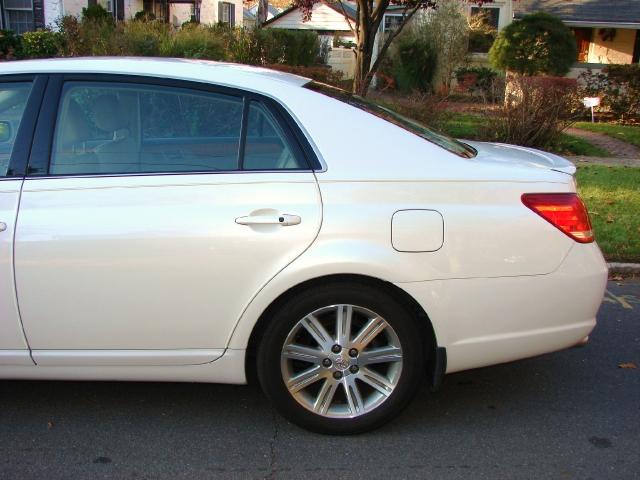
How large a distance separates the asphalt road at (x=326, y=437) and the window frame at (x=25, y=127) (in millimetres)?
1299

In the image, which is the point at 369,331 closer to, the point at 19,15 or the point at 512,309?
the point at 512,309

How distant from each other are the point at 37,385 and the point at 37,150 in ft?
4.75

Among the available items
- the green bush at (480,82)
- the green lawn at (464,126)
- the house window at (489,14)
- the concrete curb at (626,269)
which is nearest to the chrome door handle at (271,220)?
the concrete curb at (626,269)

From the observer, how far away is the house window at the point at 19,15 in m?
17.3

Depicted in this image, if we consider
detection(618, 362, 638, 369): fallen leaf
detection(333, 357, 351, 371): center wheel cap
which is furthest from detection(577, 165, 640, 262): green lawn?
detection(333, 357, 351, 371): center wheel cap

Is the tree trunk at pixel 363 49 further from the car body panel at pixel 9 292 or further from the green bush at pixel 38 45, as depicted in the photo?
the car body panel at pixel 9 292

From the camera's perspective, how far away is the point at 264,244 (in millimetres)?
3113

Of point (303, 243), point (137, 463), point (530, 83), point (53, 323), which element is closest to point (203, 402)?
point (137, 463)

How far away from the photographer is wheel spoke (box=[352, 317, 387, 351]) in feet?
10.6

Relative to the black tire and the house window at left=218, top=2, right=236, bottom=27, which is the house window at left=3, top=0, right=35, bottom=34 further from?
the black tire

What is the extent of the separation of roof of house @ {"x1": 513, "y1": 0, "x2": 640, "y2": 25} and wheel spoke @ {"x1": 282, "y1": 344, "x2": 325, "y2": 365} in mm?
19113

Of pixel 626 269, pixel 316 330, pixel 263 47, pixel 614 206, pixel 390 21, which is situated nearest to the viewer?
pixel 316 330

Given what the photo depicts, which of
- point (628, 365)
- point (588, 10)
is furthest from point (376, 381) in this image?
point (588, 10)

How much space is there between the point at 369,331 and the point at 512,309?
2.26 ft
